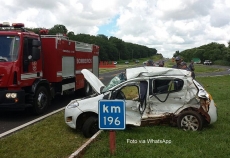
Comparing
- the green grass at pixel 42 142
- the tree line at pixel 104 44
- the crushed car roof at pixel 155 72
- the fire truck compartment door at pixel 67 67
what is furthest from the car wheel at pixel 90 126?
the tree line at pixel 104 44

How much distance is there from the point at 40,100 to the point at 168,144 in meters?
4.87

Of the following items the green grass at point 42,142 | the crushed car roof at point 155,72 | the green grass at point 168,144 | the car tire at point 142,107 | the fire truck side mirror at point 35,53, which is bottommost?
the green grass at point 42,142

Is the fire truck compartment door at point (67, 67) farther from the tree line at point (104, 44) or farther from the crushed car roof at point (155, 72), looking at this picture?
the tree line at point (104, 44)

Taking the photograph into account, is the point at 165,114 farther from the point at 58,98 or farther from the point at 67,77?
the point at 58,98

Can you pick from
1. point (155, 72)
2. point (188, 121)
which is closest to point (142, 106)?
point (155, 72)

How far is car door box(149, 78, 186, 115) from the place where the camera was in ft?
22.9

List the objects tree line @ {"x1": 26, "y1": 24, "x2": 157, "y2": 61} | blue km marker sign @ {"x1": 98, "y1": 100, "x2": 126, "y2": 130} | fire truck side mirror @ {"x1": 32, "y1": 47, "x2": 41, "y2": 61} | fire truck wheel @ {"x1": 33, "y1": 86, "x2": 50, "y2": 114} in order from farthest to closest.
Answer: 1. tree line @ {"x1": 26, "y1": 24, "x2": 157, "y2": 61}
2. fire truck wheel @ {"x1": 33, "y1": 86, "x2": 50, "y2": 114}
3. fire truck side mirror @ {"x1": 32, "y1": 47, "x2": 41, "y2": 61}
4. blue km marker sign @ {"x1": 98, "y1": 100, "x2": 126, "y2": 130}

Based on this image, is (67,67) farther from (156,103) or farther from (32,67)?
(156,103)

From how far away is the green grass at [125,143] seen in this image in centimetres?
529

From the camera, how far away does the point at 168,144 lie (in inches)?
225

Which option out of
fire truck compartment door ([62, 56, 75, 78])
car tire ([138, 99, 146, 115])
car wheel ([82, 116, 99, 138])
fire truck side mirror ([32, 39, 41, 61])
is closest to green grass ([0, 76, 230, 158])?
car wheel ([82, 116, 99, 138])

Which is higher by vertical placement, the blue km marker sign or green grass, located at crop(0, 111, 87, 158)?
the blue km marker sign

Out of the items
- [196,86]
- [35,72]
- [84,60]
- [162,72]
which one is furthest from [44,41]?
[196,86]

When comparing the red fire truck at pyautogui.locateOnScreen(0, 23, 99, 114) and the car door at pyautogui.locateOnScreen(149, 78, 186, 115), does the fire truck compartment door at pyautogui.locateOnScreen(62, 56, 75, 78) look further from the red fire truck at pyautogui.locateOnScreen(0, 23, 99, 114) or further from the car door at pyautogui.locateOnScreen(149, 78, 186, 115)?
the car door at pyautogui.locateOnScreen(149, 78, 186, 115)
